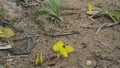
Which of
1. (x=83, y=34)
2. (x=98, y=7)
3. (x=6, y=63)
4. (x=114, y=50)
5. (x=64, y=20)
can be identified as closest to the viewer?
(x=6, y=63)

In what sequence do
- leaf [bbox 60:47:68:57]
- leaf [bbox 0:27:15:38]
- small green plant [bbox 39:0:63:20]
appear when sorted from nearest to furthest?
leaf [bbox 60:47:68:57]
leaf [bbox 0:27:15:38]
small green plant [bbox 39:0:63:20]

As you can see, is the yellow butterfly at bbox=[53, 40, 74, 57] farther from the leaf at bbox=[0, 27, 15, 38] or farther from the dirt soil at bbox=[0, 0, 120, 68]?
the leaf at bbox=[0, 27, 15, 38]

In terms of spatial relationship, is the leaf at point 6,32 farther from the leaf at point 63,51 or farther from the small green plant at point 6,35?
the leaf at point 63,51

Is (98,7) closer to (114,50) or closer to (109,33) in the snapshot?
(109,33)

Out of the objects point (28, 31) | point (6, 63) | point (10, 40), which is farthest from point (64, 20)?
point (6, 63)

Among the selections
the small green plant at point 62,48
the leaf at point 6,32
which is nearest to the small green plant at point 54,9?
the leaf at point 6,32

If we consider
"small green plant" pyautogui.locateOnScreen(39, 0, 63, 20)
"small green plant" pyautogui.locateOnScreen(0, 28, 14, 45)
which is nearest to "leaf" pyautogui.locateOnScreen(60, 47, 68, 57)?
"small green plant" pyautogui.locateOnScreen(0, 28, 14, 45)

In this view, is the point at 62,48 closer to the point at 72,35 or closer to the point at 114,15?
the point at 72,35

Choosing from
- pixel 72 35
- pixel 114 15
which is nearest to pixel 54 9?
pixel 72 35
